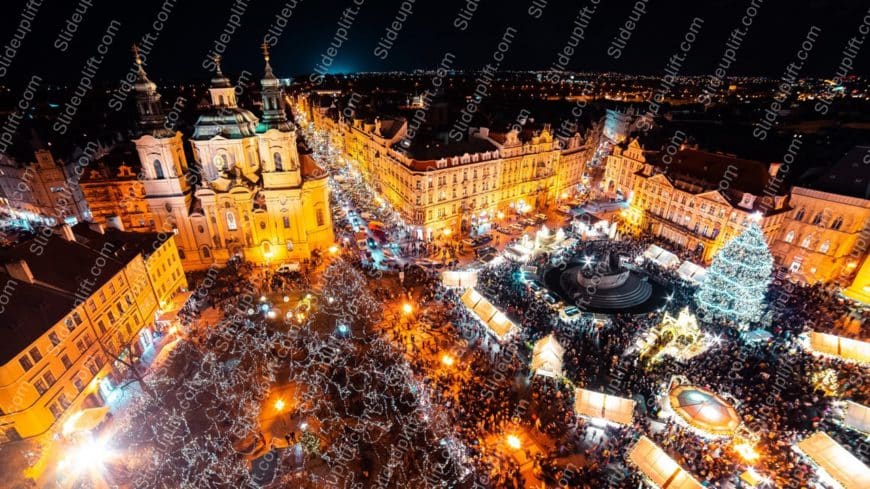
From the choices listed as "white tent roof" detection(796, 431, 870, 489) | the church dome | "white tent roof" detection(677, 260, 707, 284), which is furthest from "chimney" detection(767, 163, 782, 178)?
the church dome

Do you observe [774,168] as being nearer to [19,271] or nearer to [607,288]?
[607,288]

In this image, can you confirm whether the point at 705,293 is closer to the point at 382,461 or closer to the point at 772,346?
the point at 772,346

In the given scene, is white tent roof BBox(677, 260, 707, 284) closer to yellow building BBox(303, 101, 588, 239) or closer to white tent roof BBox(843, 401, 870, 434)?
white tent roof BBox(843, 401, 870, 434)

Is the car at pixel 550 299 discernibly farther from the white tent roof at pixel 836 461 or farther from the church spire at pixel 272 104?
the church spire at pixel 272 104

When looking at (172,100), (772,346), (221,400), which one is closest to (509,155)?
(772,346)

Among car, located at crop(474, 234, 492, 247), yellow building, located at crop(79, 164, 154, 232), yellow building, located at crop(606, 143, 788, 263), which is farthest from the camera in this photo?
car, located at crop(474, 234, 492, 247)

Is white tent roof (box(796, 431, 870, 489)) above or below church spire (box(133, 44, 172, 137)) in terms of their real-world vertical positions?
below
